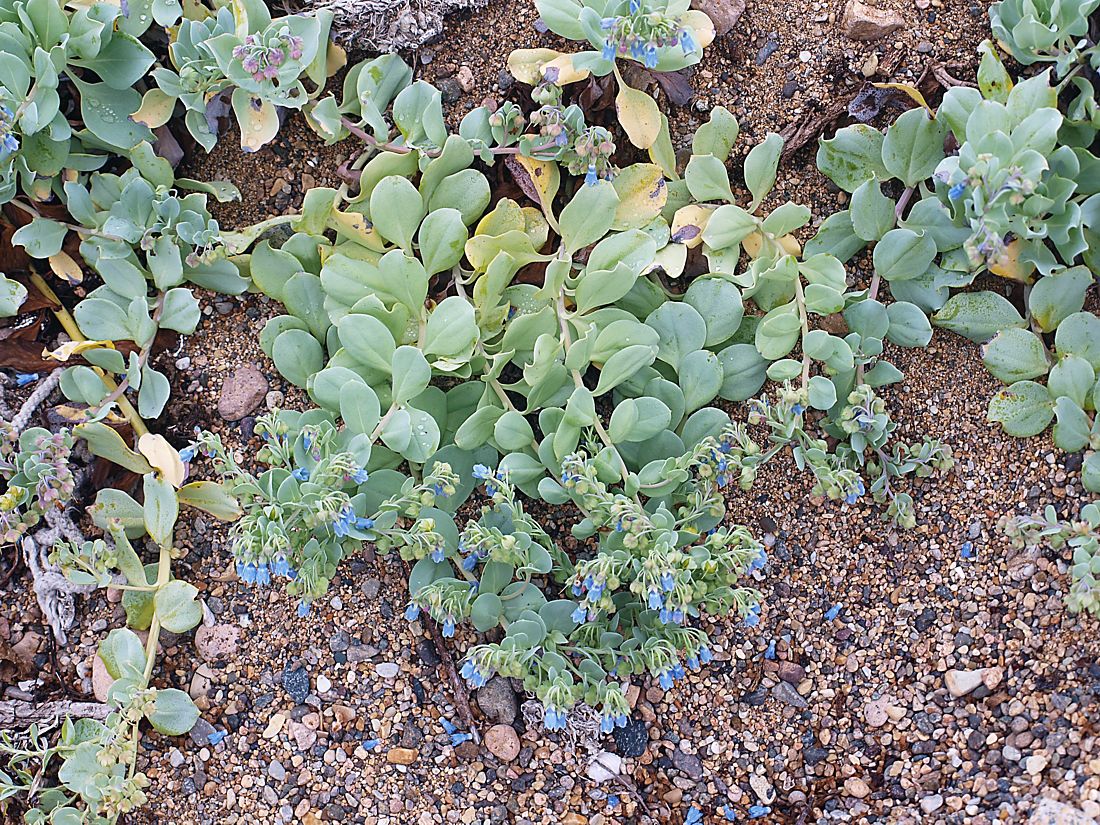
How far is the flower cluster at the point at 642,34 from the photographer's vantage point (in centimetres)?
184

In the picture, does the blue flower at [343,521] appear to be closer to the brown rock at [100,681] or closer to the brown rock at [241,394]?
the brown rock at [241,394]

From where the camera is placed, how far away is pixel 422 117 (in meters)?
2.03

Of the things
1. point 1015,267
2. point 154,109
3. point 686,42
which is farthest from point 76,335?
point 1015,267

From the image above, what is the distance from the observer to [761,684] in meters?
1.96

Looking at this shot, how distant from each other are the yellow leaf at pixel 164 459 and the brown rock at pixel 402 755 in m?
0.64

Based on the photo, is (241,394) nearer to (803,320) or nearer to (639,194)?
(639,194)

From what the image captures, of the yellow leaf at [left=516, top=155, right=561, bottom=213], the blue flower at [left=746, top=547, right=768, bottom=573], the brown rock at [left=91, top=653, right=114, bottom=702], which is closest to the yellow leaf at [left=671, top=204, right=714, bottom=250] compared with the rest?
the yellow leaf at [left=516, top=155, right=561, bottom=213]

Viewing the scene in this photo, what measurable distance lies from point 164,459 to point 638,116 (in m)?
1.13

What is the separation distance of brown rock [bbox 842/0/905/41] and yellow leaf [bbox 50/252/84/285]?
1651 millimetres

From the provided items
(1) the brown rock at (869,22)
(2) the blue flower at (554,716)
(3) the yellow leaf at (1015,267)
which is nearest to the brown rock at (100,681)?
(2) the blue flower at (554,716)

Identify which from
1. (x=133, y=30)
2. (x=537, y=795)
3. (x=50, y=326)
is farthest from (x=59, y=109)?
(x=537, y=795)

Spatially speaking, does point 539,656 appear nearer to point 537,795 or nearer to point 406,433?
point 537,795

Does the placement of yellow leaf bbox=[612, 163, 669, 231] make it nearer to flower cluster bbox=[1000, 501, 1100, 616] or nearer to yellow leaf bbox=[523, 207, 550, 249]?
yellow leaf bbox=[523, 207, 550, 249]

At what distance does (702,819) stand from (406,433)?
0.88 metres
